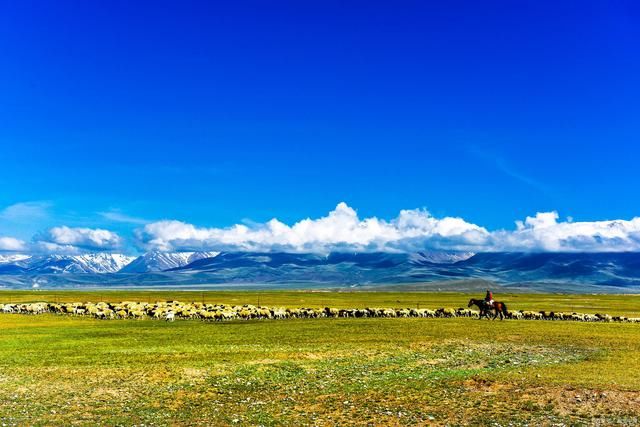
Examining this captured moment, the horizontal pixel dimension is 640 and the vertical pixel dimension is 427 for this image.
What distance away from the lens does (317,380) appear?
23516mm

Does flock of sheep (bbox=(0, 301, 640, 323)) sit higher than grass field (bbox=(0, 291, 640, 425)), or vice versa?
flock of sheep (bbox=(0, 301, 640, 323))

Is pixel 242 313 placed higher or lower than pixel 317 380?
higher

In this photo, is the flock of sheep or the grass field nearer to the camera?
the grass field

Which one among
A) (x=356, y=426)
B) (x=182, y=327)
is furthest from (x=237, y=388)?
(x=182, y=327)

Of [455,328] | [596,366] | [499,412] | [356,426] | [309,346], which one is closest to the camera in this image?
[356,426]

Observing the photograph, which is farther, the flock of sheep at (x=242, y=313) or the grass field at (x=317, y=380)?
the flock of sheep at (x=242, y=313)

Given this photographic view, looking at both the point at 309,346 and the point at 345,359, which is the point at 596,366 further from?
the point at 309,346

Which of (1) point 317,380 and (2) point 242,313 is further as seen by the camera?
(2) point 242,313

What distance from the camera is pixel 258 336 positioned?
4150 centimetres

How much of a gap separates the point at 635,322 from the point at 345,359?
4861 centimetres

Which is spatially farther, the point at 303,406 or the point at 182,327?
the point at 182,327

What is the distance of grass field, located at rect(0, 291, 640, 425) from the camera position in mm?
17953

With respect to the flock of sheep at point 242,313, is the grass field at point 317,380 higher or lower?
lower

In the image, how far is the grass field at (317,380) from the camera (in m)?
18.0
